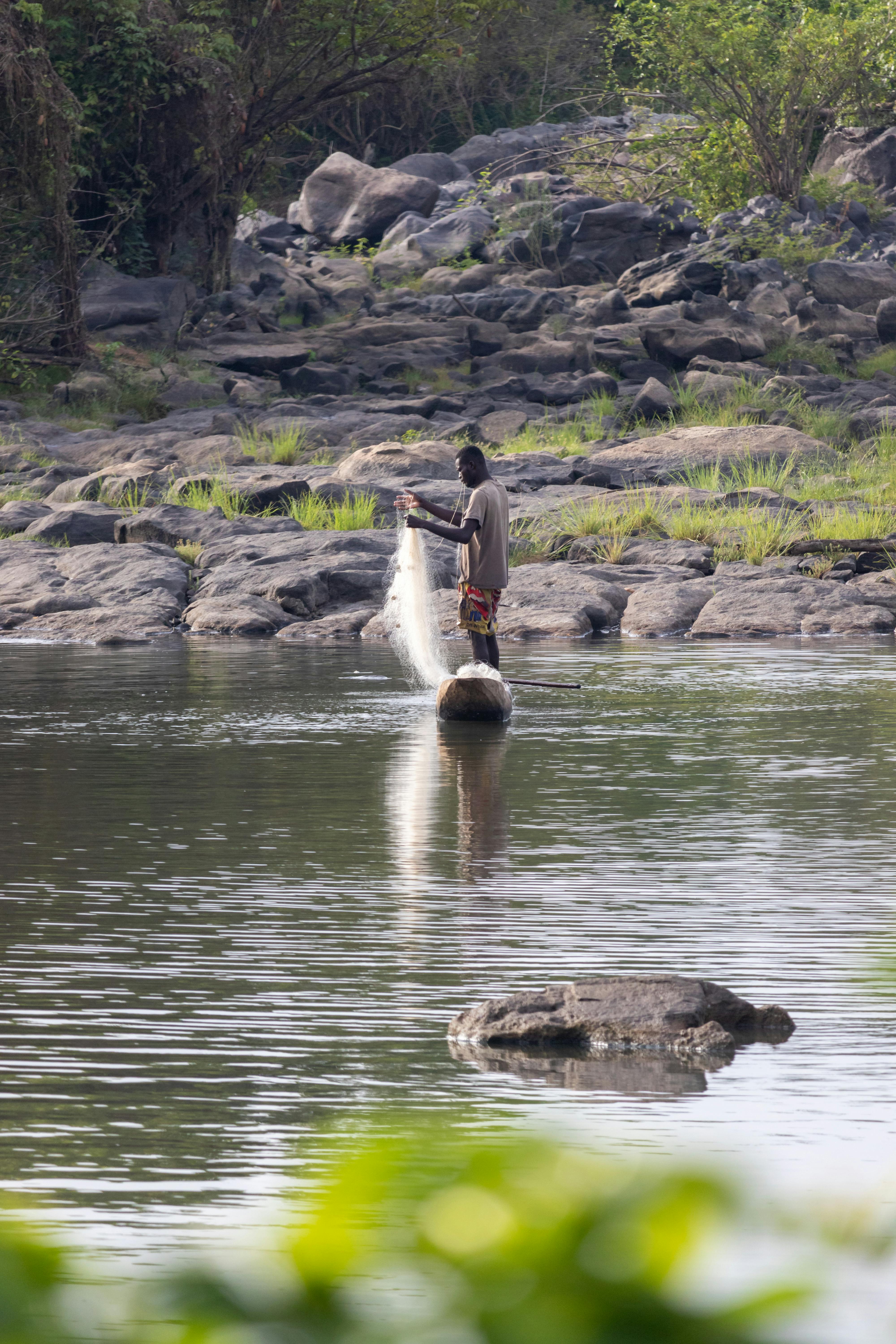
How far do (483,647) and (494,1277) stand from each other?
11.4 m

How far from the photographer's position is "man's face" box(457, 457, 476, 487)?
1150 cm

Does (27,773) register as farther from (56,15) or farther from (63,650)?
(56,15)

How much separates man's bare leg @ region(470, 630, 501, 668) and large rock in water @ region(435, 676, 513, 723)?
12.8 inches

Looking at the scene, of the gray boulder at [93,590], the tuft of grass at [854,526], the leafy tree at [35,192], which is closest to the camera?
the gray boulder at [93,590]

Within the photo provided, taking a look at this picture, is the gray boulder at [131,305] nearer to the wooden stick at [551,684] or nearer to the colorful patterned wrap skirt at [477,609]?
the wooden stick at [551,684]

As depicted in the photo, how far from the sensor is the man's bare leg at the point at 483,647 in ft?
39.0

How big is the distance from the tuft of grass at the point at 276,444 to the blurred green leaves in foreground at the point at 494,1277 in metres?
24.9

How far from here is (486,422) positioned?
28.3 m

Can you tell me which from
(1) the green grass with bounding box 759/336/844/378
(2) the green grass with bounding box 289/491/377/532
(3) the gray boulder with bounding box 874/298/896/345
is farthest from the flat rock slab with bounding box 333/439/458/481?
(3) the gray boulder with bounding box 874/298/896/345

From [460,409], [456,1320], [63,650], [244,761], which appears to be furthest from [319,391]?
[456,1320]

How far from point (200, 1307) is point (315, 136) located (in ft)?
180

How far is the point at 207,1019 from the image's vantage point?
471cm

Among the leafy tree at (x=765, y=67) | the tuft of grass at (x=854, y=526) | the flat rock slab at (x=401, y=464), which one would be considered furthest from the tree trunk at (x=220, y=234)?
the tuft of grass at (x=854, y=526)

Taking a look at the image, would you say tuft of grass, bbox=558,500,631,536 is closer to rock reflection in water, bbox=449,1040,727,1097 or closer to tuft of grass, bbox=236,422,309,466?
tuft of grass, bbox=236,422,309,466
